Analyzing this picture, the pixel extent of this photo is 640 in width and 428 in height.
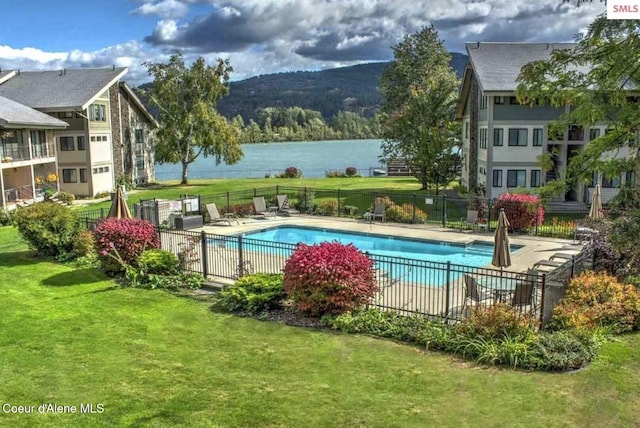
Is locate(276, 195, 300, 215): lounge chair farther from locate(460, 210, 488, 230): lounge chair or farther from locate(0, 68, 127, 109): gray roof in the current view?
locate(0, 68, 127, 109): gray roof

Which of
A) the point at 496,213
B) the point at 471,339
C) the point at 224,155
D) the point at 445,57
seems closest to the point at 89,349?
the point at 471,339

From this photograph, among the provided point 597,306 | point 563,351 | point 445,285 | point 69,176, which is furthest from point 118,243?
point 69,176

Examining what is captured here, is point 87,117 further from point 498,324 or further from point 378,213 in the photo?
point 498,324

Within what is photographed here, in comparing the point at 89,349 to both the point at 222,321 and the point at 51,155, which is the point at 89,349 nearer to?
the point at 222,321

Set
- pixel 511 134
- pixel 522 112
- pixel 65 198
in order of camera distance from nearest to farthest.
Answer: pixel 522 112, pixel 511 134, pixel 65 198

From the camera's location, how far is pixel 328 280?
11656 mm

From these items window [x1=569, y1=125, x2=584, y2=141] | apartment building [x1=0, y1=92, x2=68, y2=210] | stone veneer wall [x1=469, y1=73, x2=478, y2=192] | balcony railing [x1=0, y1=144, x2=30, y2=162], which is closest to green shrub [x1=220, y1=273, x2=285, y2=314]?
stone veneer wall [x1=469, y1=73, x2=478, y2=192]

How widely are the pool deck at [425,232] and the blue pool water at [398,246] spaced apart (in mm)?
307

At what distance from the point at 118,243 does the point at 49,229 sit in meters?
4.00

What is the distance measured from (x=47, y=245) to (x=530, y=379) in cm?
1545

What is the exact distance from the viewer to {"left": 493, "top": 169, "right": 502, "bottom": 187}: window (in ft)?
104

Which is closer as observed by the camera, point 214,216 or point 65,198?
point 214,216

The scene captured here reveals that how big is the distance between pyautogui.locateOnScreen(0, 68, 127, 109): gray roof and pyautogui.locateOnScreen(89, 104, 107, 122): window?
3.80 feet

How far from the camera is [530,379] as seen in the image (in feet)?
28.8
